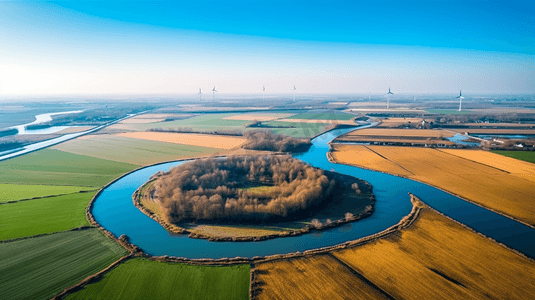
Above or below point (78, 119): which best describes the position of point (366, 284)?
below

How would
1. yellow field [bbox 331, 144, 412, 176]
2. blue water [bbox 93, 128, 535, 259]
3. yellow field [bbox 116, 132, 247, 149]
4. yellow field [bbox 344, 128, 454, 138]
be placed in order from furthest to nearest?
yellow field [bbox 344, 128, 454, 138] < yellow field [bbox 116, 132, 247, 149] < yellow field [bbox 331, 144, 412, 176] < blue water [bbox 93, 128, 535, 259]

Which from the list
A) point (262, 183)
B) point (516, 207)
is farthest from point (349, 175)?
point (516, 207)

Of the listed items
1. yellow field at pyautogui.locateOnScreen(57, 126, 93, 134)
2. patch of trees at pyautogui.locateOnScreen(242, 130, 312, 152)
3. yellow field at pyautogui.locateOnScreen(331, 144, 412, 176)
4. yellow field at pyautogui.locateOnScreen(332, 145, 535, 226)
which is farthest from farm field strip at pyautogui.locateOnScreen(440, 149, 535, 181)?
yellow field at pyautogui.locateOnScreen(57, 126, 93, 134)

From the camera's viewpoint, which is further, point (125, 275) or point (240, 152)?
point (240, 152)

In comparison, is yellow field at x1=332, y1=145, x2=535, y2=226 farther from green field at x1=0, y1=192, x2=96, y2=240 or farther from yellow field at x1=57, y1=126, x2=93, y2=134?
yellow field at x1=57, y1=126, x2=93, y2=134

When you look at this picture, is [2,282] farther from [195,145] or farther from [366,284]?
[195,145]

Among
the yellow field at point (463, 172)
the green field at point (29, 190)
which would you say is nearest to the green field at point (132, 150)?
the green field at point (29, 190)

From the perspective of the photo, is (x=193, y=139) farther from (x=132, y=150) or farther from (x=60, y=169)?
(x=60, y=169)

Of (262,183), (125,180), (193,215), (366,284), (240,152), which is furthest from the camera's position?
(240,152)
